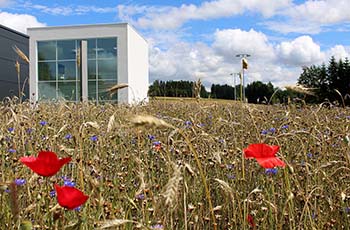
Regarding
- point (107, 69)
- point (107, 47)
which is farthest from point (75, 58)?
point (107, 47)

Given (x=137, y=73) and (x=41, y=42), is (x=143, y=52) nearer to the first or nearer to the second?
(x=137, y=73)

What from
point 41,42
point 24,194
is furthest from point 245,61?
point 41,42

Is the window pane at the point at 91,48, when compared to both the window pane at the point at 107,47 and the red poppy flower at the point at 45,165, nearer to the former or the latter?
the window pane at the point at 107,47

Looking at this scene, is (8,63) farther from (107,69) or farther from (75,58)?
(107,69)

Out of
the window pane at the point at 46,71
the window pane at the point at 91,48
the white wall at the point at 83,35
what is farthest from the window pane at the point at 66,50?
the window pane at the point at 91,48

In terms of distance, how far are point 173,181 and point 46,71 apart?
23724 millimetres

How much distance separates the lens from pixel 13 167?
2.33 metres

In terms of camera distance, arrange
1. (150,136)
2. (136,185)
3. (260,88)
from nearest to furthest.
Answer: (136,185)
(150,136)
(260,88)

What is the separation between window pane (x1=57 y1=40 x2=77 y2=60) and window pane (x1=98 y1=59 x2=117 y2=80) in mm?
1603

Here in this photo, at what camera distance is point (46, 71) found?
23.6m

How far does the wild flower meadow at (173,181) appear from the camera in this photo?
1325 mm

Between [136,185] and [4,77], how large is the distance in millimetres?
25742

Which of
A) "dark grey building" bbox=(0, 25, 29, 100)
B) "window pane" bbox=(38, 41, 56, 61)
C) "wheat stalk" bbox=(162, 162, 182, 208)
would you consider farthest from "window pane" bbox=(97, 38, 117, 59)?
"wheat stalk" bbox=(162, 162, 182, 208)

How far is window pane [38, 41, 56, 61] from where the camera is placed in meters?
23.7
